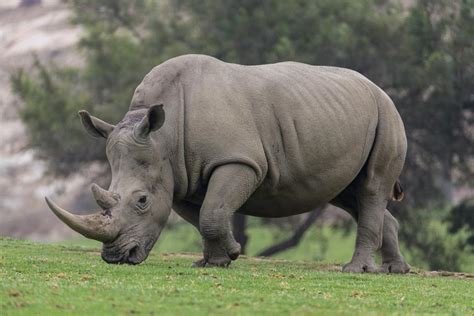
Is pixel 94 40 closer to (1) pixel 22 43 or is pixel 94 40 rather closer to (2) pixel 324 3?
(2) pixel 324 3

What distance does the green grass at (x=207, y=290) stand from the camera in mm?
10344

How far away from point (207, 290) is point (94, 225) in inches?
93.1

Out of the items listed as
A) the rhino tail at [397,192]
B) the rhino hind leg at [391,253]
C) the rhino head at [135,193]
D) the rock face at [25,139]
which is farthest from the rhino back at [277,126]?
the rock face at [25,139]

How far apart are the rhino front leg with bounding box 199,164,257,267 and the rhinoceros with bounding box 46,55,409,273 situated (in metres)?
0.01

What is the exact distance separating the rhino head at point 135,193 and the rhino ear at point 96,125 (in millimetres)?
203

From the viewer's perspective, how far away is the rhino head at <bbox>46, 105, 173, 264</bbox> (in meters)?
13.8

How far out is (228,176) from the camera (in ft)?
46.6

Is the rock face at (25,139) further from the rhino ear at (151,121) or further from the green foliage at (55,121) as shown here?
the rhino ear at (151,121)

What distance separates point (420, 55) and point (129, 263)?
1369cm

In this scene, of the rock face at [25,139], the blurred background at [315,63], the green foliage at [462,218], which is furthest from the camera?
the rock face at [25,139]

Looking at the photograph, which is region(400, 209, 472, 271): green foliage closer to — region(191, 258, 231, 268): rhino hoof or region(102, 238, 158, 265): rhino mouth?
region(191, 258, 231, 268): rhino hoof

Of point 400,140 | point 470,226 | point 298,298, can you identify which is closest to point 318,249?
point 470,226

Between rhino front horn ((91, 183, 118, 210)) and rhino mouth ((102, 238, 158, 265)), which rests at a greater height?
rhino front horn ((91, 183, 118, 210))

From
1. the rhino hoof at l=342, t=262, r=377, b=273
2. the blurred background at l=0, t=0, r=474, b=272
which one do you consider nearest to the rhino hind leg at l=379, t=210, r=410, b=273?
the rhino hoof at l=342, t=262, r=377, b=273
